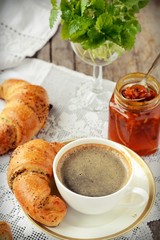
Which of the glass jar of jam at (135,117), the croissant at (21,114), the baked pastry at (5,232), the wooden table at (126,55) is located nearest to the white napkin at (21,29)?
the wooden table at (126,55)

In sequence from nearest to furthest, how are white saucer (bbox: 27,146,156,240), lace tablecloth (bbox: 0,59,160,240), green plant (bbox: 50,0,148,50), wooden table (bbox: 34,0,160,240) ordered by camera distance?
1. white saucer (bbox: 27,146,156,240)
2. lace tablecloth (bbox: 0,59,160,240)
3. green plant (bbox: 50,0,148,50)
4. wooden table (bbox: 34,0,160,240)

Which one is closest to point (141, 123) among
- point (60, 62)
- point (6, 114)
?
point (6, 114)

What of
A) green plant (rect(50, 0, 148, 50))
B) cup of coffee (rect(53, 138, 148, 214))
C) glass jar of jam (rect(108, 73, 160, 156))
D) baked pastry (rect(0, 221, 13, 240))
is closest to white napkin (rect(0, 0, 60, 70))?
green plant (rect(50, 0, 148, 50))

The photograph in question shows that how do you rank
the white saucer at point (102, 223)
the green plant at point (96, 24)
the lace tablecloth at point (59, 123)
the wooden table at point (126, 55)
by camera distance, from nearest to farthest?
1. the white saucer at point (102, 223)
2. the lace tablecloth at point (59, 123)
3. the green plant at point (96, 24)
4. the wooden table at point (126, 55)

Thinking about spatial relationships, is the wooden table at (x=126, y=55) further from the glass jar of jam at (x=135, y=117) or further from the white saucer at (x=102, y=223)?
the white saucer at (x=102, y=223)

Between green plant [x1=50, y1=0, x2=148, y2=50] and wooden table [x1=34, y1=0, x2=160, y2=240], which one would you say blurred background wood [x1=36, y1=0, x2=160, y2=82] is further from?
green plant [x1=50, y1=0, x2=148, y2=50]

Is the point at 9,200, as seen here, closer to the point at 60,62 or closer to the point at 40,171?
the point at 40,171

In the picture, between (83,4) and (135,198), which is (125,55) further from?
(135,198)
